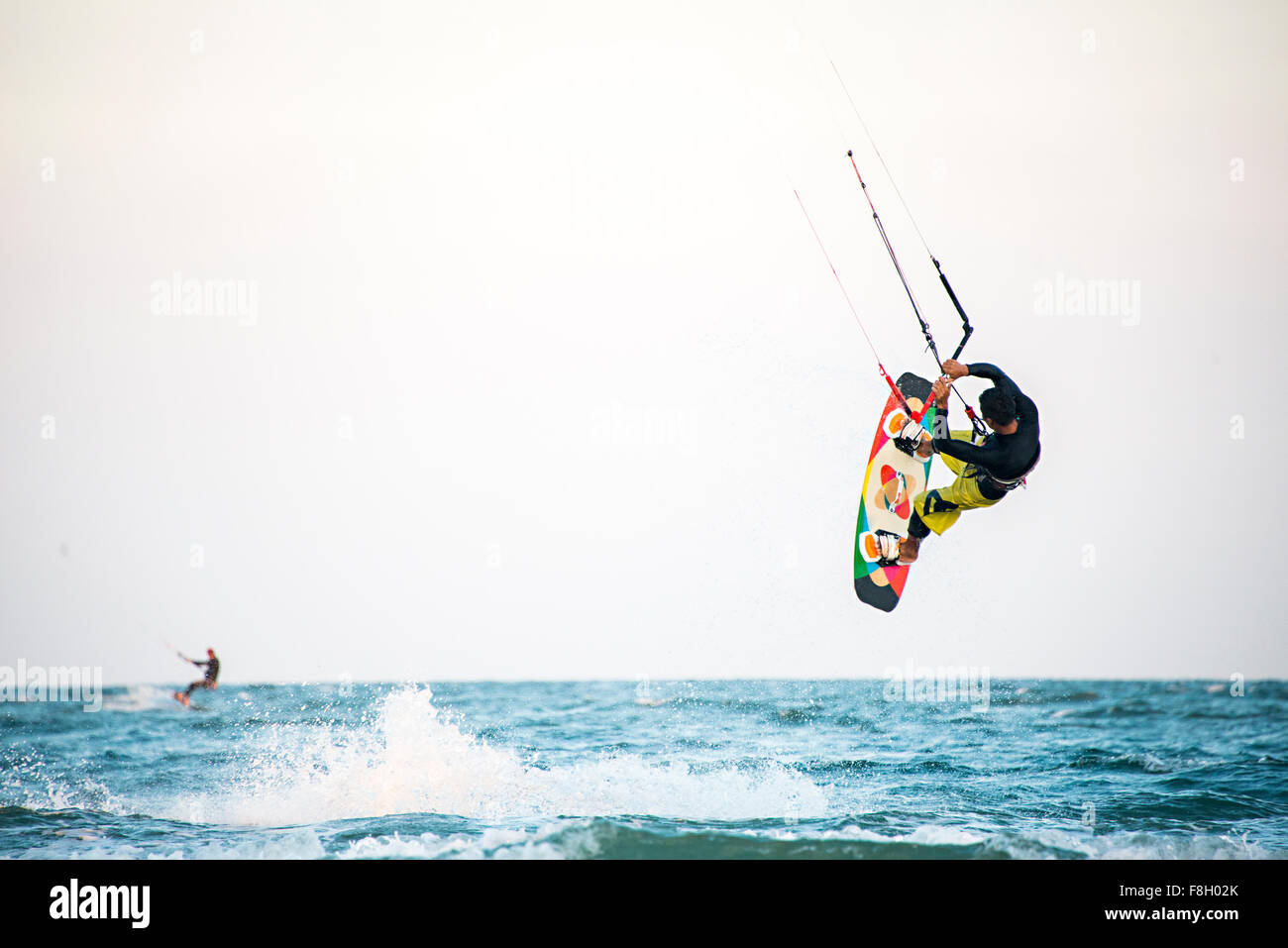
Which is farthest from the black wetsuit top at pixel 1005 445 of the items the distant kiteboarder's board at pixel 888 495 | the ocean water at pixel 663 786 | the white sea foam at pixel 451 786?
the white sea foam at pixel 451 786

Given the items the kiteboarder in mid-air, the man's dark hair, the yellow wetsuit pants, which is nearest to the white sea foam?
the yellow wetsuit pants

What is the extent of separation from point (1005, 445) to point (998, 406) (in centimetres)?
27

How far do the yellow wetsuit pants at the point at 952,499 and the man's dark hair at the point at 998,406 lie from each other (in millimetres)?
388

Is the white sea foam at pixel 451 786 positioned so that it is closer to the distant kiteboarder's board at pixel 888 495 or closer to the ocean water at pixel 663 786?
the ocean water at pixel 663 786

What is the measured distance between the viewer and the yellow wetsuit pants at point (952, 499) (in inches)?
275

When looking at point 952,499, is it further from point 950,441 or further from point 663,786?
point 663,786

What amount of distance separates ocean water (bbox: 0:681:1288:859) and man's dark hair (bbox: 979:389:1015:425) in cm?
335

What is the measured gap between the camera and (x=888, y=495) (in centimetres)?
772
